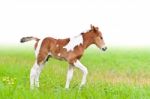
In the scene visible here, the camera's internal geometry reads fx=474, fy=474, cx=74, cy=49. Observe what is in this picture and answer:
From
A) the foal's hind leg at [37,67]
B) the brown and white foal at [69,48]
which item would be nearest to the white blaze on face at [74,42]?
the brown and white foal at [69,48]

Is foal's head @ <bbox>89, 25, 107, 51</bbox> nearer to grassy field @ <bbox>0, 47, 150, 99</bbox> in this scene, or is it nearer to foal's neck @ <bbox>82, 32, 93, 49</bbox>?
foal's neck @ <bbox>82, 32, 93, 49</bbox>

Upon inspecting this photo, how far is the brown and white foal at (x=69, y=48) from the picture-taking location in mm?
11867

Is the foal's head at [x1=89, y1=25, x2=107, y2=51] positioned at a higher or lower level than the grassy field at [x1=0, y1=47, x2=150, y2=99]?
higher

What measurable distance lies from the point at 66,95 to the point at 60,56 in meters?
2.18

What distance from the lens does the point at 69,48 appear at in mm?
11961

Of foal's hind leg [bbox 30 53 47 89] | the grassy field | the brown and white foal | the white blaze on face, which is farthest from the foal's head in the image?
foal's hind leg [bbox 30 53 47 89]

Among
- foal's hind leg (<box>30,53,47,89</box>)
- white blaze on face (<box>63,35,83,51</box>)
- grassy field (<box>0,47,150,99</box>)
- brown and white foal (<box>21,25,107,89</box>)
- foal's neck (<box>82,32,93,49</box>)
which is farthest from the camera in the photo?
foal's hind leg (<box>30,53,47,89</box>)

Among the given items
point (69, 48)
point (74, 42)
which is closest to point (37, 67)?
point (69, 48)

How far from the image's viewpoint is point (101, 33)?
12.0m

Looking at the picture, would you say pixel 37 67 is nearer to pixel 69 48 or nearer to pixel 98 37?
pixel 69 48

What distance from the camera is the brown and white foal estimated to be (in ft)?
38.9

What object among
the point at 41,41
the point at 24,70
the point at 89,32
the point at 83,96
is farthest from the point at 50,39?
the point at 24,70

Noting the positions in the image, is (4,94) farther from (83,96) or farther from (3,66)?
(3,66)

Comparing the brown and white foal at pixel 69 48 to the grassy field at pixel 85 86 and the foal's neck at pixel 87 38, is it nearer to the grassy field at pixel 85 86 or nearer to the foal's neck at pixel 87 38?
the foal's neck at pixel 87 38
